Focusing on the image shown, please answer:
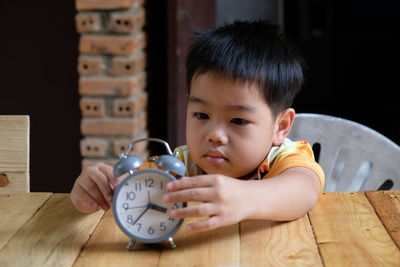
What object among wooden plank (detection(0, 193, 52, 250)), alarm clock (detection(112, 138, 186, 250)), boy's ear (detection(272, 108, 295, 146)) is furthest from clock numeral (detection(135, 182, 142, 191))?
boy's ear (detection(272, 108, 295, 146))

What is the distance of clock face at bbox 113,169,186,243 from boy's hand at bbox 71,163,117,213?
0.32 feet

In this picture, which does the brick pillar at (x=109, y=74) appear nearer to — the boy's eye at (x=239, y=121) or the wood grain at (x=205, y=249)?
the boy's eye at (x=239, y=121)

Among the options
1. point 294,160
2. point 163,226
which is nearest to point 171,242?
point 163,226

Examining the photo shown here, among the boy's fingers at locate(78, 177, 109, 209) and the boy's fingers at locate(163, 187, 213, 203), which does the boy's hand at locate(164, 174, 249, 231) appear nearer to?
the boy's fingers at locate(163, 187, 213, 203)

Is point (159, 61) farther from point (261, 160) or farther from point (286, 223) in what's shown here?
point (286, 223)

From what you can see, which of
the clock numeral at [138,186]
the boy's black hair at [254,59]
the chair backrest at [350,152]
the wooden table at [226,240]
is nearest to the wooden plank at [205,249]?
the wooden table at [226,240]

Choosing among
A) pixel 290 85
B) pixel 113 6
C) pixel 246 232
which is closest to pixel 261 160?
pixel 290 85

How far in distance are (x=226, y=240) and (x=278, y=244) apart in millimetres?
87

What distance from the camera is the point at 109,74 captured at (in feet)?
9.73

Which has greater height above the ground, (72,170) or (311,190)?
(311,190)

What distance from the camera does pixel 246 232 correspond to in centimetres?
134

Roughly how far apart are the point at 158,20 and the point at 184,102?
14.3 inches

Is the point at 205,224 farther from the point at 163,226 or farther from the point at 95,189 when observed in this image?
the point at 95,189

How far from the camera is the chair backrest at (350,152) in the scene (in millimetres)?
1929
